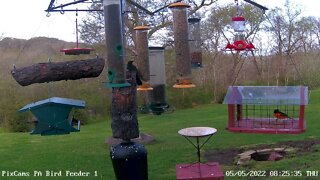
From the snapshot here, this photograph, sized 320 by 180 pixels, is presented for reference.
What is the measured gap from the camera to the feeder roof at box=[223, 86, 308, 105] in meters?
7.80

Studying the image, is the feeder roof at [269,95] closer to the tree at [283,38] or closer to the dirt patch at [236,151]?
the dirt patch at [236,151]

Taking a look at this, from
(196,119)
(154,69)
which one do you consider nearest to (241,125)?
(154,69)

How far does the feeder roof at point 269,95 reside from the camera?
7801mm

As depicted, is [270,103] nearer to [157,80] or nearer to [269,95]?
[269,95]

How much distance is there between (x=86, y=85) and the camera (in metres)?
16.4

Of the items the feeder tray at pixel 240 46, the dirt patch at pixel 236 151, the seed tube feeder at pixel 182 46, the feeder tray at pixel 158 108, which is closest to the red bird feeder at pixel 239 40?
the feeder tray at pixel 240 46

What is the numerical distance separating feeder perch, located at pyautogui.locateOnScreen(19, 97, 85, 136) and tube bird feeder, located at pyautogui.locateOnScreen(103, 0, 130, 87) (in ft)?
3.93

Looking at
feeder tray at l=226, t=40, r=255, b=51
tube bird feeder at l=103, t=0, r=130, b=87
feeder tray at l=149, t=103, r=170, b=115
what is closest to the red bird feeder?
feeder tray at l=226, t=40, r=255, b=51

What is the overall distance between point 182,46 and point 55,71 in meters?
2.50

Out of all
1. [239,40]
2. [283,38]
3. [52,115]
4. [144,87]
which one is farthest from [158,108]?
[283,38]

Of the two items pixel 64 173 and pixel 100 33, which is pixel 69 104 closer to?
pixel 64 173

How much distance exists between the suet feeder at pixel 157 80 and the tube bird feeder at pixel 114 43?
3087 millimetres

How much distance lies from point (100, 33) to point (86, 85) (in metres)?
2.77

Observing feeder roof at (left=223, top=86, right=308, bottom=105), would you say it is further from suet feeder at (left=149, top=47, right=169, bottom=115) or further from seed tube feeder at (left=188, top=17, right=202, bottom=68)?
suet feeder at (left=149, top=47, right=169, bottom=115)
